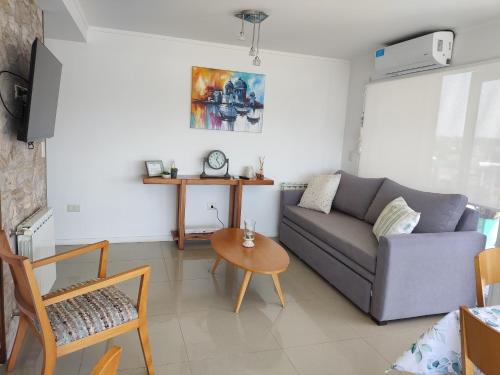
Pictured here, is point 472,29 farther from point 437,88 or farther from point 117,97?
point 117,97

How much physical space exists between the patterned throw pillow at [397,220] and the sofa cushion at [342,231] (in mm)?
154

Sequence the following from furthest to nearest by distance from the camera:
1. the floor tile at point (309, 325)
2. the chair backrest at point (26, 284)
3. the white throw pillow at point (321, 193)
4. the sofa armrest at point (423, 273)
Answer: the white throw pillow at point (321, 193) < the sofa armrest at point (423, 273) < the floor tile at point (309, 325) < the chair backrest at point (26, 284)

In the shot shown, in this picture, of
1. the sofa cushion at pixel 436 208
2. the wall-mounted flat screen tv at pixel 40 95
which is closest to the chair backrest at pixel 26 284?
the wall-mounted flat screen tv at pixel 40 95

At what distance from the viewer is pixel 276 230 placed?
15.3 ft

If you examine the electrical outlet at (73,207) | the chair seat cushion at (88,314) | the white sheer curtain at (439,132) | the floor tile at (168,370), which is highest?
the white sheer curtain at (439,132)

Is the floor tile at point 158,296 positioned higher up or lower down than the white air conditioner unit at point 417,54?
lower down

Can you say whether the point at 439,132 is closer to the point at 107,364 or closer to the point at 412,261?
the point at 412,261

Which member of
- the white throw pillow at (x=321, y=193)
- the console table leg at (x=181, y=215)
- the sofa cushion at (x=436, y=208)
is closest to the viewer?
the sofa cushion at (x=436, y=208)

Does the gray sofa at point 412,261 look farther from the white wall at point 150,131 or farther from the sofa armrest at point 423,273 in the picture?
the white wall at point 150,131

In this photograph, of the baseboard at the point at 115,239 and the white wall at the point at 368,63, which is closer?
the white wall at the point at 368,63

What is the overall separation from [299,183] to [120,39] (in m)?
2.67

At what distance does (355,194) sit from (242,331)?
2103 millimetres

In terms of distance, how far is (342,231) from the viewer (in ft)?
10.7

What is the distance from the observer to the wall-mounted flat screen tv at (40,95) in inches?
81.8
